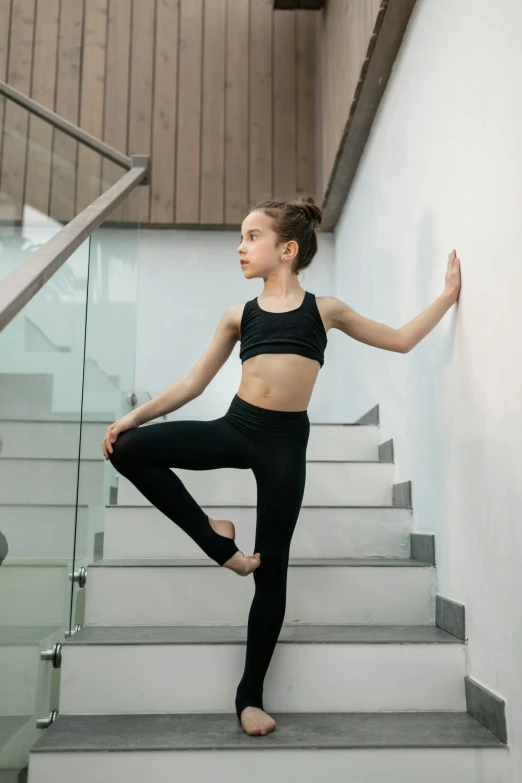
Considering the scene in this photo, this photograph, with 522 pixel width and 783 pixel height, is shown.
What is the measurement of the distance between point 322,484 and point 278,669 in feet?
2.97

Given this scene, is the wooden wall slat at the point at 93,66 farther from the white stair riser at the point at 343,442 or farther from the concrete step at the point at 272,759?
the concrete step at the point at 272,759

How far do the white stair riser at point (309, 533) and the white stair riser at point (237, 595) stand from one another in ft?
0.80

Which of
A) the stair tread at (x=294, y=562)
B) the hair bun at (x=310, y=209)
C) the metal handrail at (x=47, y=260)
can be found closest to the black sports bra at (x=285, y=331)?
the hair bun at (x=310, y=209)

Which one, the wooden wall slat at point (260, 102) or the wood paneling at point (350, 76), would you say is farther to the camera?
the wooden wall slat at point (260, 102)

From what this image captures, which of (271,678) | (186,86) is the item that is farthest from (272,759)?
(186,86)

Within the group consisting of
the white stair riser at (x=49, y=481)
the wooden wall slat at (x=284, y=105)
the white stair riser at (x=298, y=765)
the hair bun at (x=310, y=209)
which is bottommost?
the white stair riser at (x=298, y=765)

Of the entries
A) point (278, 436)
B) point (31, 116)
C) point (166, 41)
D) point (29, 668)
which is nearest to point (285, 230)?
point (278, 436)

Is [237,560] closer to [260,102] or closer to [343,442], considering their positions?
[343,442]

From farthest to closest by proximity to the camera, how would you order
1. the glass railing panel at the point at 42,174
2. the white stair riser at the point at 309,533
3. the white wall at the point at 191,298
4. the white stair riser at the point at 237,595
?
the white wall at the point at 191,298 < the glass railing panel at the point at 42,174 < the white stair riser at the point at 309,533 < the white stair riser at the point at 237,595

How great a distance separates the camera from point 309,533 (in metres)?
2.22

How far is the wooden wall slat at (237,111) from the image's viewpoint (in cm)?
419

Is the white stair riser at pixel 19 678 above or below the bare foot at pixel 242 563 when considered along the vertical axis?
below

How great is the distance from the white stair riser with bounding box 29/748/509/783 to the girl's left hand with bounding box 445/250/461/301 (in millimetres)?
1028

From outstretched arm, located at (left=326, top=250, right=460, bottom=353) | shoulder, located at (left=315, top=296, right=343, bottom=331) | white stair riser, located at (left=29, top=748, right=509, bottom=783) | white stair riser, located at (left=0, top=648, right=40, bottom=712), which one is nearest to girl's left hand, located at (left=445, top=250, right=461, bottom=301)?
outstretched arm, located at (left=326, top=250, right=460, bottom=353)
